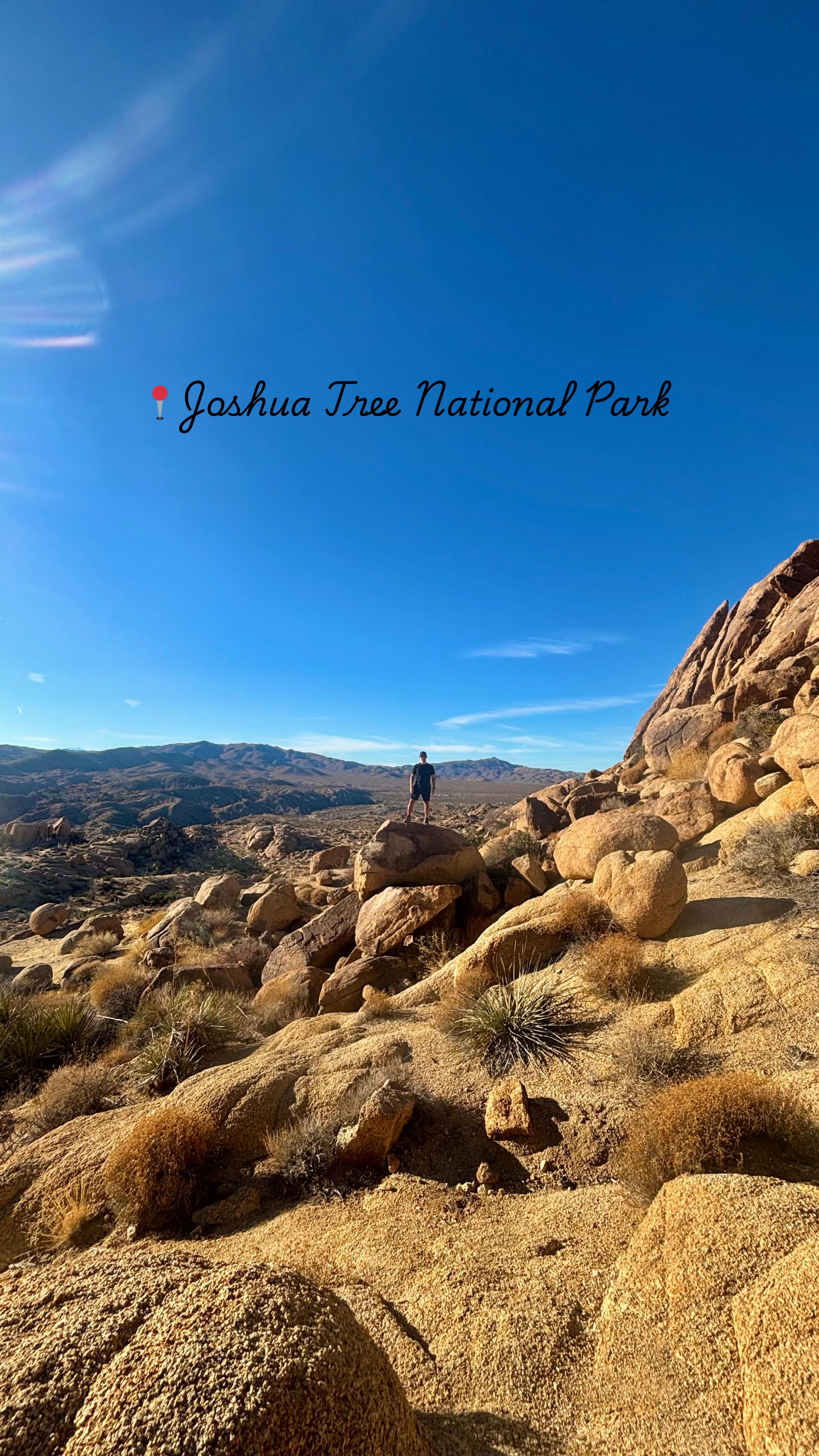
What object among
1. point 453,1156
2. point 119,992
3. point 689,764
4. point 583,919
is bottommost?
point 119,992

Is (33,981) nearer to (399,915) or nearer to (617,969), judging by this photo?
(399,915)

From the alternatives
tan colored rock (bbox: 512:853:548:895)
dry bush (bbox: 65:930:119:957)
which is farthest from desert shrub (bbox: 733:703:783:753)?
dry bush (bbox: 65:930:119:957)

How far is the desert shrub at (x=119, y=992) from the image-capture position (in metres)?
10.0

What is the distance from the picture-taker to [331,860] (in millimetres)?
21078

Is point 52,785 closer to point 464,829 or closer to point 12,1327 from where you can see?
point 464,829

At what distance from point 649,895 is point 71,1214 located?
6.69m

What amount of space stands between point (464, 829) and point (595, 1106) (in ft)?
51.3

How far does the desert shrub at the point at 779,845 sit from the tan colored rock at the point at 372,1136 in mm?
5550

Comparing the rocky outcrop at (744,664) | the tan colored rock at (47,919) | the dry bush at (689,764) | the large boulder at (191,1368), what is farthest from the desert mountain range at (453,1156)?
the tan colored rock at (47,919)

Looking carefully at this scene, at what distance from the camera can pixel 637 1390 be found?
260 cm

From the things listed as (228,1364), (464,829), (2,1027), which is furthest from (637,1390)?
(464,829)

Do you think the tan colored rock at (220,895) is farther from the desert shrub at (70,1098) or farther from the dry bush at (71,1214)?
the dry bush at (71,1214)

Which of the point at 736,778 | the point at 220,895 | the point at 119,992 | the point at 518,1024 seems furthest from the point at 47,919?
the point at 736,778

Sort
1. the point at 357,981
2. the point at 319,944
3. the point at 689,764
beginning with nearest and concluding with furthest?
the point at 357,981 < the point at 319,944 < the point at 689,764
